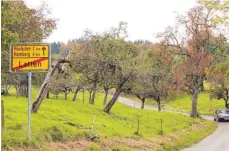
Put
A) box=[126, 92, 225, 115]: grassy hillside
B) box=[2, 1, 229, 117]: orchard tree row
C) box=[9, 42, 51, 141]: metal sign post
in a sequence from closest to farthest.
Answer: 1. box=[9, 42, 51, 141]: metal sign post
2. box=[2, 1, 229, 117]: orchard tree row
3. box=[126, 92, 225, 115]: grassy hillside

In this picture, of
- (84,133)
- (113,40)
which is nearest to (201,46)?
(113,40)

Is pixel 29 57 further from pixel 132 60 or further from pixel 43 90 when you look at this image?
pixel 132 60

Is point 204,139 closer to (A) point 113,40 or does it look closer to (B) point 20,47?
(A) point 113,40

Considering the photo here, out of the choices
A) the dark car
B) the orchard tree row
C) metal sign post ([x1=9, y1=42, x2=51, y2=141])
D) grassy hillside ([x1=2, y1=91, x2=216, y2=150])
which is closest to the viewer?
metal sign post ([x1=9, y1=42, x2=51, y2=141])

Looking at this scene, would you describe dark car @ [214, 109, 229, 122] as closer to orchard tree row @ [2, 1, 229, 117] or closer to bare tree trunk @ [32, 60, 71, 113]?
orchard tree row @ [2, 1, 229, 117]

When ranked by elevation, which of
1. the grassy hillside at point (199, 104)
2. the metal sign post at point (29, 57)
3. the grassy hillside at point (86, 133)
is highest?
the metal sign post at point (29, 57)

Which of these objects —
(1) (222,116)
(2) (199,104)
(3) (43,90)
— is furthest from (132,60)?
(2) (199,104)

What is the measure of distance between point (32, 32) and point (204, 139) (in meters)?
17.6

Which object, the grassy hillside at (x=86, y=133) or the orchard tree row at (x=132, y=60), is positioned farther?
the orchard tree row at (x=132, y=60)

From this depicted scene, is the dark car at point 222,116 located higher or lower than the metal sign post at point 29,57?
lower

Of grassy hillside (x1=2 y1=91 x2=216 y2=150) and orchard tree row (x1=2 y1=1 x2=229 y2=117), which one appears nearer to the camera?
grassy hillside (x1=2 y1=91 x2=216 y2=150)

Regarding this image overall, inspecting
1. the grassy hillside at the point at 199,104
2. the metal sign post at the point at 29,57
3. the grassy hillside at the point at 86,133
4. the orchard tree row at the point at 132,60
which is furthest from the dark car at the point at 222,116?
the metal sign post at the point at 29,57

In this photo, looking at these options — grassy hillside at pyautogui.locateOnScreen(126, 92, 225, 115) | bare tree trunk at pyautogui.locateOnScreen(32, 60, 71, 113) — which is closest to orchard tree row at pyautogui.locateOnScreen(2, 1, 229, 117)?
bare tree trunk at pyautogui.locateOnScreen(32, 60, 71, 113)

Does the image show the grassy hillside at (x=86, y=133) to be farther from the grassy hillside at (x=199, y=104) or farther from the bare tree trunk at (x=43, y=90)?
the grassy hillside at (x=199, y=104)
